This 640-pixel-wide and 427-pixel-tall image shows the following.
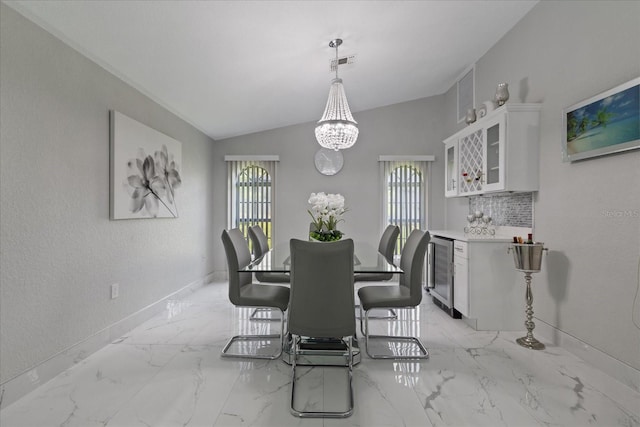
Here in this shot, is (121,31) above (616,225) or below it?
above

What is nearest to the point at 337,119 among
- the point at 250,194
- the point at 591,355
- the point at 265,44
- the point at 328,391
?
the point at 265,44

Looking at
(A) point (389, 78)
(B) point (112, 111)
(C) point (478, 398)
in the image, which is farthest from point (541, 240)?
(B) point (112, 111)

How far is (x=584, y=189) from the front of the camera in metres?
2.39

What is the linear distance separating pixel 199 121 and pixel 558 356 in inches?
182

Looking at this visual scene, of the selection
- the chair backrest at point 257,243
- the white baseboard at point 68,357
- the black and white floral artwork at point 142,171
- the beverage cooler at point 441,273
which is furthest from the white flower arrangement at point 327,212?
the white baseboard at point 68,357

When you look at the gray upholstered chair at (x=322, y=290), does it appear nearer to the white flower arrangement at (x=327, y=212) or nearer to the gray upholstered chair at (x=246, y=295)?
the gray upholstered chair at (x=246, y=295)

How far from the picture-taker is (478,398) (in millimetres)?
1911

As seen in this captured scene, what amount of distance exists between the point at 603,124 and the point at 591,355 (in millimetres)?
1659

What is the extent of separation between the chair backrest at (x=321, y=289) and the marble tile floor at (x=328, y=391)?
42 centimetres

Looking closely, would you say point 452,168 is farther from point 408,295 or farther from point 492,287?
point 408,295

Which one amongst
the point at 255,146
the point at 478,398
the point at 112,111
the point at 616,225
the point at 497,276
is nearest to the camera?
the point at 478,398

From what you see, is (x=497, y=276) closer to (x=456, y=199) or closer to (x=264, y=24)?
(x=456, y=199)

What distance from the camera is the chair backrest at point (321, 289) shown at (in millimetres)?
1884

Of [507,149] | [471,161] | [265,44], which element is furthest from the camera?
[471,161]
